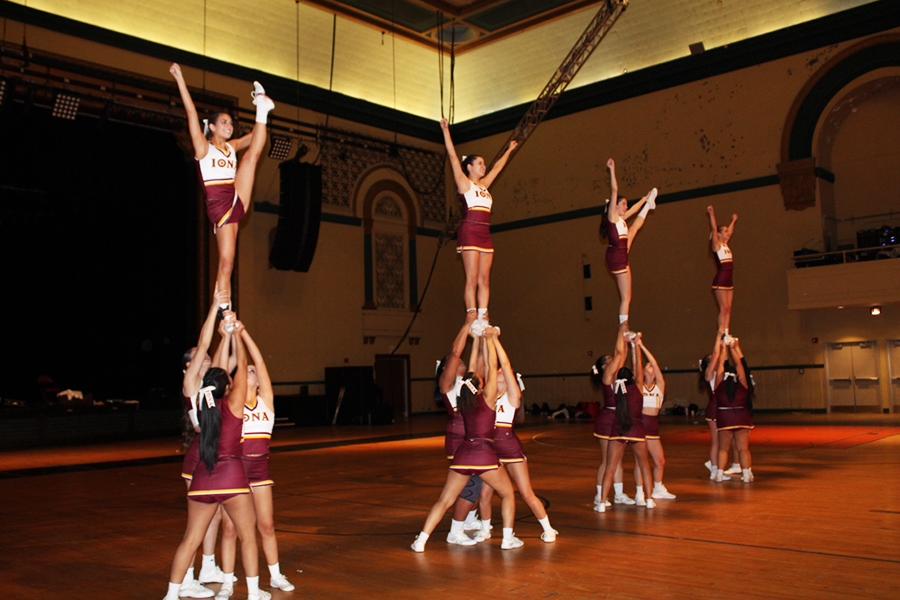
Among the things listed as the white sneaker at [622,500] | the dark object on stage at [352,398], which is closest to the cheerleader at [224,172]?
the white sneaker at [622,500]

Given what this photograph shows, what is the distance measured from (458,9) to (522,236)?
6.90 m

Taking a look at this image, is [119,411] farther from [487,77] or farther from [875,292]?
[875,292]

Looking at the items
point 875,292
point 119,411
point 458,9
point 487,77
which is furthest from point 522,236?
point 119,411

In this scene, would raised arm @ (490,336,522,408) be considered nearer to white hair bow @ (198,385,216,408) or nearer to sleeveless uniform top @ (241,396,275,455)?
sleeveless uniform top @ (241,396,275,455)

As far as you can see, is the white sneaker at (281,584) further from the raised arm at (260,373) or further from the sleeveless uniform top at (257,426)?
the raised arm at (260,373)

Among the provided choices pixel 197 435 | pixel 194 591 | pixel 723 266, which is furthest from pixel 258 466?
pixel 723 266

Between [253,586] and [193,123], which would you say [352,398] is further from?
[253,586]

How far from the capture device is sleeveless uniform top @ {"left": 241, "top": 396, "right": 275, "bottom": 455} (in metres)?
5.33

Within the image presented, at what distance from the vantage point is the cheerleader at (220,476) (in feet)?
15.2

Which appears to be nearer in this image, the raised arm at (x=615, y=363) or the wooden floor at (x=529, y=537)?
the wooden floor at (x=529, y=537)

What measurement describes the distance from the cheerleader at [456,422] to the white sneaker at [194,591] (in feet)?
6.31

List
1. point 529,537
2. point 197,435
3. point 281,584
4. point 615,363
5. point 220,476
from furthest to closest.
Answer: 1. point 615,363
2. point 529,537
3. point 281,584
4. point 197,435
5. point 220,476

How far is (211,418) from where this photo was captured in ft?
15.2

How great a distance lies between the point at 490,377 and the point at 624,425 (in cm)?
219
